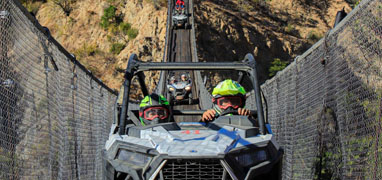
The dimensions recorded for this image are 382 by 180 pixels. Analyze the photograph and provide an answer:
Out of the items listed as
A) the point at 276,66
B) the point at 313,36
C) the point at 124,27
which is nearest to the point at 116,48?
the point at 124,27

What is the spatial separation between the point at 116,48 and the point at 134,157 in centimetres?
4419

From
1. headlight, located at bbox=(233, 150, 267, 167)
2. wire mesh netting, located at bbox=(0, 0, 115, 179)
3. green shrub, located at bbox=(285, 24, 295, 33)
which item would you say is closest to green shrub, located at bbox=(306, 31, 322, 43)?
green shrub, located at bbox=(285, 24, 295, 33)

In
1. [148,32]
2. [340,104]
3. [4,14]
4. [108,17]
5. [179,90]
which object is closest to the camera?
[4,14]

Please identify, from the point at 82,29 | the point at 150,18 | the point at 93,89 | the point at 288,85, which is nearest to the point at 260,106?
the point at 288,85

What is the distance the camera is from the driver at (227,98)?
21.0 ft

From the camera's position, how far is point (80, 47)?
4950 cm

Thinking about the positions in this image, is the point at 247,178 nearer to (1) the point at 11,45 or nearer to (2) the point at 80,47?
(1) the point at 11,45

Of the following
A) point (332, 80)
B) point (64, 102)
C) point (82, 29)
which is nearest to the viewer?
point (332, 80)

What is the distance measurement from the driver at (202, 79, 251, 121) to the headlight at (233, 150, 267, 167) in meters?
1.35

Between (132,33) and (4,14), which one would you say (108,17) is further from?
(4,14)

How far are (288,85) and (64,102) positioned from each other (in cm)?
342

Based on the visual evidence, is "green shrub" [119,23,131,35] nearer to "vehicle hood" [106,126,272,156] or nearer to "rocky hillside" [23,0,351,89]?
"rocky hillside" [23,0,351,89]

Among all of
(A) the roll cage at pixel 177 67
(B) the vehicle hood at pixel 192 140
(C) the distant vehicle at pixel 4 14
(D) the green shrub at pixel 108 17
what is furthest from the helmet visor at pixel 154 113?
(D) the green shrub at pixel 108 17

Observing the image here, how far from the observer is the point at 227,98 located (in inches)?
254
